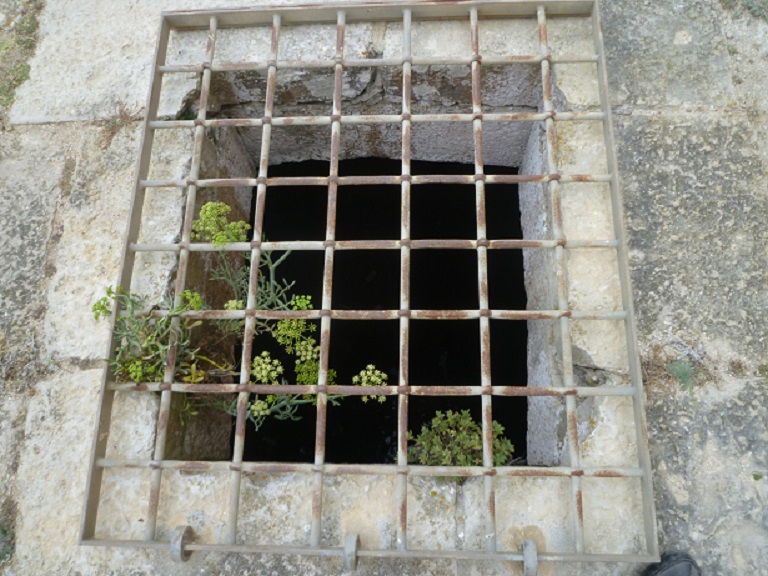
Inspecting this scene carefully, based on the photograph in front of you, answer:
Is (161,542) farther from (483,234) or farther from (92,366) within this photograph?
(483,234)

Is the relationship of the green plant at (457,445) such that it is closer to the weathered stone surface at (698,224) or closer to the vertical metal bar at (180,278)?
the weathered stone surface at (698,224)

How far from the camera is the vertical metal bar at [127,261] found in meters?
1.98

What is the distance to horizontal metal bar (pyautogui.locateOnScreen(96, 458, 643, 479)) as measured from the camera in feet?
6.25

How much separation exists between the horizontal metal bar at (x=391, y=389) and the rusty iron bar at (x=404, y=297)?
83 millimetres

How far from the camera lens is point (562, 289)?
206 centimetres

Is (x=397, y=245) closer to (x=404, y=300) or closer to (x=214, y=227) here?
(x=404, y=300)

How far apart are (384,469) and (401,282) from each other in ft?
2.24

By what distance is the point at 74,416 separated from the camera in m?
2.15

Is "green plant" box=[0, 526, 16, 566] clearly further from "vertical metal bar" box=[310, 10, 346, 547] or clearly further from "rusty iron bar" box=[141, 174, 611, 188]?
"rusty iron bar" box=[141, 174, 611, 188]

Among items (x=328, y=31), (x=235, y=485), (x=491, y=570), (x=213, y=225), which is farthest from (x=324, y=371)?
(x=328, y=31)

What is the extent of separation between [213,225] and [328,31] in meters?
1.05

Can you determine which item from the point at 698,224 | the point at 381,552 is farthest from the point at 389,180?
the point at 381,552

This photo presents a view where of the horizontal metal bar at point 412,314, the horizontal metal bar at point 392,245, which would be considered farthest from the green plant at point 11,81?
the horizontal metal bar at point 412,314

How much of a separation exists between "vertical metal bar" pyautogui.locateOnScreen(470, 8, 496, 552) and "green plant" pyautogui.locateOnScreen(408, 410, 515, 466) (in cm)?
19
